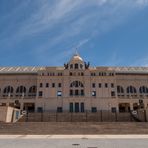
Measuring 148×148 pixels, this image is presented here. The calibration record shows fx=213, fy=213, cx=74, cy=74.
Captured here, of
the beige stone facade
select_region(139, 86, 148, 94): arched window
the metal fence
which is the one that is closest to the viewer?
the metal fence

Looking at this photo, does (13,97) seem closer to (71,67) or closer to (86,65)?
(71,67)

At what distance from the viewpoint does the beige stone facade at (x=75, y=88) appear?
5662 cm

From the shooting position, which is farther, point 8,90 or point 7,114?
point 8,90

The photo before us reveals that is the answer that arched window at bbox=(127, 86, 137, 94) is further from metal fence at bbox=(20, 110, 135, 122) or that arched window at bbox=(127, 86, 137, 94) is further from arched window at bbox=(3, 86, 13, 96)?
arched window at bbox=(3, 86, 13, 96)

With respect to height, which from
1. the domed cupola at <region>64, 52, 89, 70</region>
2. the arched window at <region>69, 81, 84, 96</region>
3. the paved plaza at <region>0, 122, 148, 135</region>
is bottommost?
the paved plaza at <region>0, 122, 148, 135</region>

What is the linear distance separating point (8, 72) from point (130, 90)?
3674 centimetres

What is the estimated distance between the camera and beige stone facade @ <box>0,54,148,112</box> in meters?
56.6

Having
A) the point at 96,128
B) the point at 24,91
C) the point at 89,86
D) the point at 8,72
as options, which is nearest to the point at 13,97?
the point at 24,91

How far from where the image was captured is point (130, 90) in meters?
62.8

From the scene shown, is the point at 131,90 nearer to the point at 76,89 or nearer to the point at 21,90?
the point at 76,89

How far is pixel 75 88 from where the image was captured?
58156 millimetres
